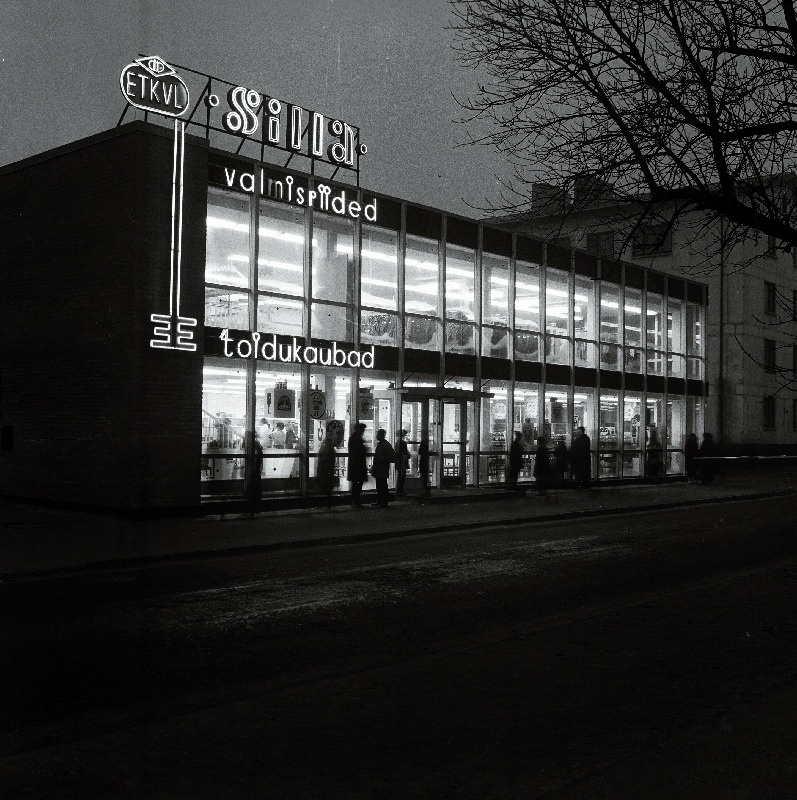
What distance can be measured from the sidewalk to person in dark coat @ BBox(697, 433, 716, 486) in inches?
253

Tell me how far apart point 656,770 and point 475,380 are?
70.9 feet

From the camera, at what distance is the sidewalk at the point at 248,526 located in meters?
13.7

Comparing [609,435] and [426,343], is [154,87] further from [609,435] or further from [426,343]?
[609,435]

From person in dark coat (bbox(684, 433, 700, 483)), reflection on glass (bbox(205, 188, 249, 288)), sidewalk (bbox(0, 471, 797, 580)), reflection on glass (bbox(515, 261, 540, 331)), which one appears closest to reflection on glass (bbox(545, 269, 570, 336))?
reflection on glass (bbox(515, 261, 540, 331))

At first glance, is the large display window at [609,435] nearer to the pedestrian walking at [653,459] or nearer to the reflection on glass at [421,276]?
the pedestrian walking at [653,459]

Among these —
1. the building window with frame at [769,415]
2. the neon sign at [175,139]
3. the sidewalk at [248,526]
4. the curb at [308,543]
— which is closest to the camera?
the curb at [308,543]

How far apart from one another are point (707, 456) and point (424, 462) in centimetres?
1352

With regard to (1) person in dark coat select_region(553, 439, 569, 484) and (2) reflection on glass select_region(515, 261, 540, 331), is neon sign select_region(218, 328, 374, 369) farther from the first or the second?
(1) person in dark coat select_region(553, 439, 569, 484)

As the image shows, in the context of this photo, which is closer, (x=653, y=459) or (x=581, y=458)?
(x=581, y=458)

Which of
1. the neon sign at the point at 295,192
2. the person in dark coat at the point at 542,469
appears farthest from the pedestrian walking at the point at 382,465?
the person in dark coat at the point at 542,469

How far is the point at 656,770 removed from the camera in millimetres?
4867

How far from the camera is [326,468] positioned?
2123 cm

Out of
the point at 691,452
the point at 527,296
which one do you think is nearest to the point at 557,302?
the point at 527,296

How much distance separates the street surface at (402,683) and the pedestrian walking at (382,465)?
9.24 m
